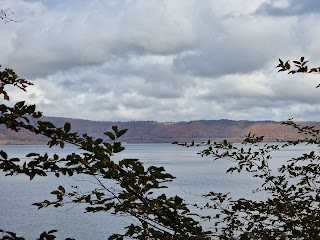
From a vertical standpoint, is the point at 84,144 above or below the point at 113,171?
above

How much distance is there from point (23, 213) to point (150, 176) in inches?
1307

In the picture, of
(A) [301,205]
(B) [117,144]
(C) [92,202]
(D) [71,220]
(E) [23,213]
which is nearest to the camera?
(B) [117,144]

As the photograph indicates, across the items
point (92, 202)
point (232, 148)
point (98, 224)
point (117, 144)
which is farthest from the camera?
point (98, 224)

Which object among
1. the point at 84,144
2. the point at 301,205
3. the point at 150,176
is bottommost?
the point at 301,205

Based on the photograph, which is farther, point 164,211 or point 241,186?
point 241,186

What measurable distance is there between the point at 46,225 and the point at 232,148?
25299mm

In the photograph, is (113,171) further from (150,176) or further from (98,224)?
(98,224)

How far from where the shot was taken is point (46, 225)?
93.9 feet

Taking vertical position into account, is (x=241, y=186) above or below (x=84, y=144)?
below

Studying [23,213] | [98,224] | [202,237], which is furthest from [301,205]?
[23,213]

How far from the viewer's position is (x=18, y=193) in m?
47.3

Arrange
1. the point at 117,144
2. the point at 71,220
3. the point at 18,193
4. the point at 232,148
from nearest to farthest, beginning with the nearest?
the point at 117,144 → the point at 232,148 → the point at 71,220 → the point at 18,193

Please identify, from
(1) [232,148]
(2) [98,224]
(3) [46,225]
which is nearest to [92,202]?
(1) [232,148]

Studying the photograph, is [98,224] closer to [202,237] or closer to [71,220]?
[71,220]
